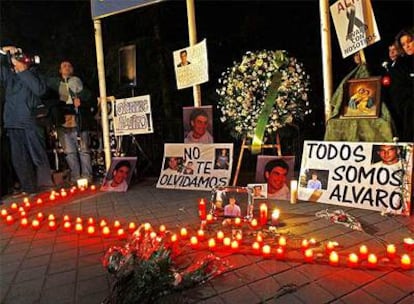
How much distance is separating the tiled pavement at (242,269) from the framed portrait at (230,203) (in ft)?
0.88

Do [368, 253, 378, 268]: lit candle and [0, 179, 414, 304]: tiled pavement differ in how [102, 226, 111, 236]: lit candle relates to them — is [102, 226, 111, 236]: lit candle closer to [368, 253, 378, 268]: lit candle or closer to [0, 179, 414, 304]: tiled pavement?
[0, 179, 414, 304]: tiled pavement

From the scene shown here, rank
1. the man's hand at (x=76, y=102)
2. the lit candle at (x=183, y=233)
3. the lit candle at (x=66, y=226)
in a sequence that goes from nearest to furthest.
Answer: the lit candle at (x=183, y=233)
the lit candle at (x=66, y=226)
the man's hand at (x=76, y=102)

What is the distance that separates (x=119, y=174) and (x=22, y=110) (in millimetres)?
1553

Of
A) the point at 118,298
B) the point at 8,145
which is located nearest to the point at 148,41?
the point at 8,145

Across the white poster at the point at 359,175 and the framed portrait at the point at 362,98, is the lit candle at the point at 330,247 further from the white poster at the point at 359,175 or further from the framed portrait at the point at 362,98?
the framed portrait at the point at 362,98

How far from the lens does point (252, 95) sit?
14.8 ft

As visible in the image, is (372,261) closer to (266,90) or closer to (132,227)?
(132,227)

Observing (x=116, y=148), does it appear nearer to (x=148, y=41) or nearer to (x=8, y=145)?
(x=8, y=145)

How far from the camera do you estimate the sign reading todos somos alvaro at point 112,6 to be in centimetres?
473

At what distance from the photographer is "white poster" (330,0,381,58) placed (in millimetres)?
3609

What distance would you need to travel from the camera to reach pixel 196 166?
4898 mm

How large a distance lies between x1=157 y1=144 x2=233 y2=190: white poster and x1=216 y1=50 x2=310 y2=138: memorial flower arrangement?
49 centimetres

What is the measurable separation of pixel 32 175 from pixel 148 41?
376cm

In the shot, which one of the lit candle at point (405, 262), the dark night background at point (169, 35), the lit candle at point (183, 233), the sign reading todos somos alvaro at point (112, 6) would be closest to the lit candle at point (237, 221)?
the lit candle at point (183, 233)
